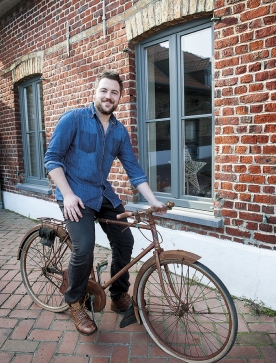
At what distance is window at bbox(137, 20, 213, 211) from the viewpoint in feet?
11.3

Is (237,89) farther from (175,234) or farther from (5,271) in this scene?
(5,271)

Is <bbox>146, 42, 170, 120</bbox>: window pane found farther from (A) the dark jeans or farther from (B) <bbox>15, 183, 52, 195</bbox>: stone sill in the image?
(B) <bbox>15, 183, 52, 195</bbox>: stone sill

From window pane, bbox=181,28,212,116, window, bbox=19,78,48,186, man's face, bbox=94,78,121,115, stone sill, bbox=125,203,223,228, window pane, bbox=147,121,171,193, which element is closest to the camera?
man's face, bbox=94,78,121,115

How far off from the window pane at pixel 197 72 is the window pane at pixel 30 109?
379cm

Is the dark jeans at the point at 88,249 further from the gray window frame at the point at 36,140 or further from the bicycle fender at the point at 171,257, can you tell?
the gray window frame at the point at 36,140

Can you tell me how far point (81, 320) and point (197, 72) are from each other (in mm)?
2717

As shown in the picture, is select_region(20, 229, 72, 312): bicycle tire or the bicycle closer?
the bicycle

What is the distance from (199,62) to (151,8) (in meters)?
0.81

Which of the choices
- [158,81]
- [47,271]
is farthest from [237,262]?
[158,81]

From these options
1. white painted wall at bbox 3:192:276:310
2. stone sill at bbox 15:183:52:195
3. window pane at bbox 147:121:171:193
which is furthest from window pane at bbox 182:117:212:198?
stone sill at bbox 15:183:52:195

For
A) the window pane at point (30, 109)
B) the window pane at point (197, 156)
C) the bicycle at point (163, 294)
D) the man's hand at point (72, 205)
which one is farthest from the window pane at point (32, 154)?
the man's hand at point (72, 205)

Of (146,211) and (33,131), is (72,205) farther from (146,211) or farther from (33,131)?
(33,131)

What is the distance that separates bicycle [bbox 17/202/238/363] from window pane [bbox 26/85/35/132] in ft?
12.2

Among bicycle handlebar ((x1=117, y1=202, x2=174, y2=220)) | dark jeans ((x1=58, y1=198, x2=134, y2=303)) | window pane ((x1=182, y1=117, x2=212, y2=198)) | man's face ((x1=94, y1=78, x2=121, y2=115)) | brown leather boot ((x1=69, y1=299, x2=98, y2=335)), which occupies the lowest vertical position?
brown leather boot ((x1=69, y1=299, x2=98, y2=335))
